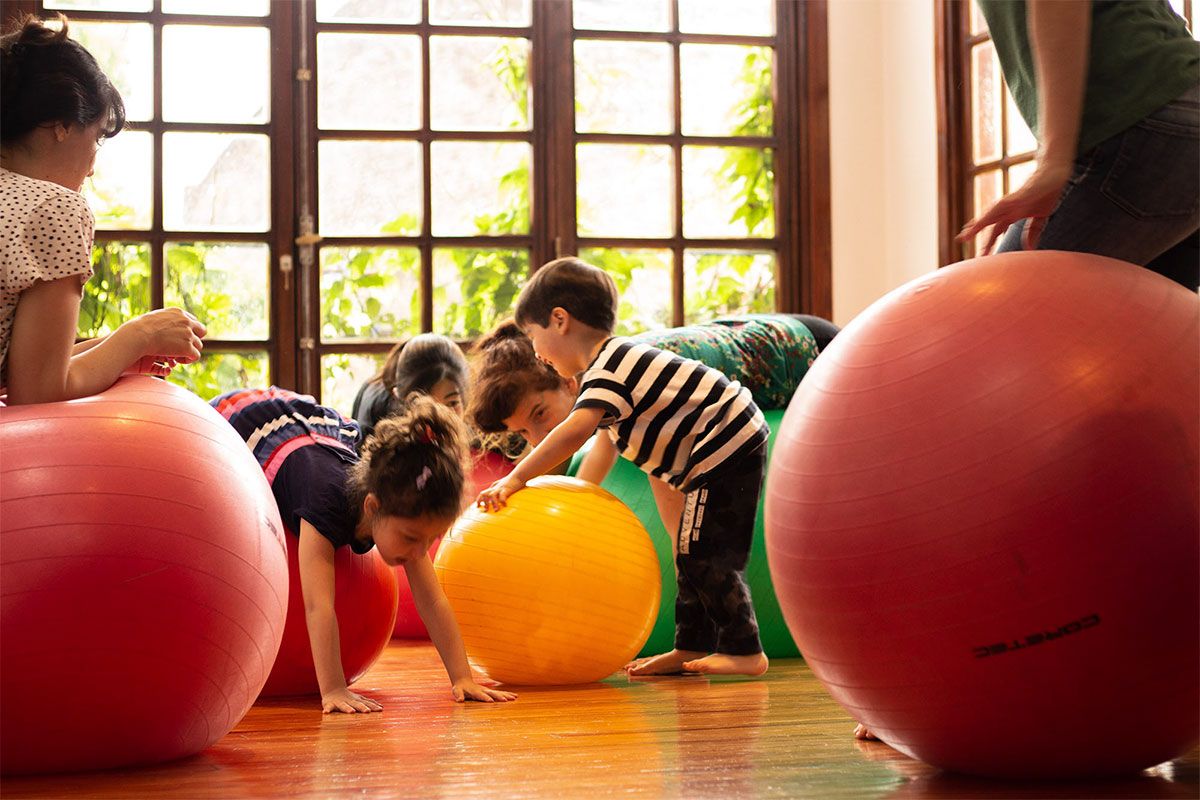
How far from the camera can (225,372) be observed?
16.8 ft

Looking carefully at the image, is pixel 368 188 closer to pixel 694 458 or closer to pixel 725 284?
pixel 725 284

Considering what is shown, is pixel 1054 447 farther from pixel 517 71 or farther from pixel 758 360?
pixel 517 71

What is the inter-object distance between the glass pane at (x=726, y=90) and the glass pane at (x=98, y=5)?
83.4 inches

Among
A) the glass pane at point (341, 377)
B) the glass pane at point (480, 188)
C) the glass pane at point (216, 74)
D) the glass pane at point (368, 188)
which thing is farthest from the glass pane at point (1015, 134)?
the glass pane at point (216, 74)

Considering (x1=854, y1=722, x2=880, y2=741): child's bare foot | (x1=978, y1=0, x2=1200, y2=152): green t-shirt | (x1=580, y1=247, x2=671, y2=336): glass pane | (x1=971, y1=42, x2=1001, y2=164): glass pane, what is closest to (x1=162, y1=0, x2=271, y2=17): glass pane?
(x1=580, y1=247, x2=671, y2=336): glass pane

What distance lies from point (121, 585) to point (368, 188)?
12.0 ft

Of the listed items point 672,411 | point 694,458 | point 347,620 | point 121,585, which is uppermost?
point 672,411

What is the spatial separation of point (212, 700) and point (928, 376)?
3.54ft

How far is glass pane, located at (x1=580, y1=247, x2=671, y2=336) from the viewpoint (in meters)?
5.34

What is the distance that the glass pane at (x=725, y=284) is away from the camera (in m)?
5.41

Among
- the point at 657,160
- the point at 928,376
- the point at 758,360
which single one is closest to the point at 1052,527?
the point at 928,376

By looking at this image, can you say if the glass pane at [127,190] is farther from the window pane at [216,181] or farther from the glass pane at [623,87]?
the glass pane at [623,87]

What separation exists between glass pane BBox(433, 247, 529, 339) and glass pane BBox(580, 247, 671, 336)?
33 centimetres

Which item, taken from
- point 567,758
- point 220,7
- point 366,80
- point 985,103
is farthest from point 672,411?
point 220,7
